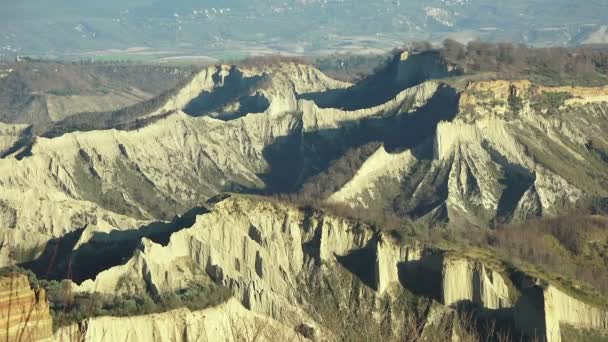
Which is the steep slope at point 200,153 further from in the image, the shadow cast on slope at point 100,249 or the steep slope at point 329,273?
the steep slope at point 329,273

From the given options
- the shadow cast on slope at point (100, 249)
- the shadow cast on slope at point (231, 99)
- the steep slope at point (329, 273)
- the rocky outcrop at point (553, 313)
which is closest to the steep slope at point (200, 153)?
the shadow cast on slope at point (231, 99)

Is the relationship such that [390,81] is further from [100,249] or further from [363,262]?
[100,249]

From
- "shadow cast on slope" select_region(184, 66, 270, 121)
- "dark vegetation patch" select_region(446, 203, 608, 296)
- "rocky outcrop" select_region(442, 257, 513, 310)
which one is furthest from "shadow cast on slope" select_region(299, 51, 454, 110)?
"rocky outcrop" select_region(442, 257, 513, 310)

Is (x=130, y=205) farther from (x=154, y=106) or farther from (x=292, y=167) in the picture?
(x=154, y=106)

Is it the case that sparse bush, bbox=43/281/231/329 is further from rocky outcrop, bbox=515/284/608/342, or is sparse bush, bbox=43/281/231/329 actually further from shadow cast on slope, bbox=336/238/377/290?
rocky outcrop, bbox=515/284/608/342

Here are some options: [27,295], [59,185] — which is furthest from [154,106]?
[27,295]
